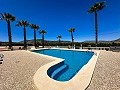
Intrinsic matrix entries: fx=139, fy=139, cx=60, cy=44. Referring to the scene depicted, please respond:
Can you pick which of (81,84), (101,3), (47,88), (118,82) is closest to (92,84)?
(81,84)

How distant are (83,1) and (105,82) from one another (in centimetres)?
4400

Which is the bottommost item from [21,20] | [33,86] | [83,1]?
[33,86]

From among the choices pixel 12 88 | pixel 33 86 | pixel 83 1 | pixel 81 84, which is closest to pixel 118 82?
pixel 81 84

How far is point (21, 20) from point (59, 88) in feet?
146

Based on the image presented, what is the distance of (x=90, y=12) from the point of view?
38.6 metres

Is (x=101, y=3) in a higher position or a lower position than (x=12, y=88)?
higher

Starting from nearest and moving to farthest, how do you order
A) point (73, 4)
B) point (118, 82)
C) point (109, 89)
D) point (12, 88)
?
point (109, 89) → point (12, 88) → point (118, 82) → point (73, 4)

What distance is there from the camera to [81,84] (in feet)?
19.3

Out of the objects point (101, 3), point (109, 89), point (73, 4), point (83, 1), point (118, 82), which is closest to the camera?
point (109, 89)

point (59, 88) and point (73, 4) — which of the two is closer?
point (59, 88)

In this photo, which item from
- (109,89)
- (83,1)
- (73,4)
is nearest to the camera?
(109,89)

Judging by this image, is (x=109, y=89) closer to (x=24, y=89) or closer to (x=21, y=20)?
(x=24, y=89)

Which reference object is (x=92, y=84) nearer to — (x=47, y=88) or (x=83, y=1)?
(x=47, y=88)

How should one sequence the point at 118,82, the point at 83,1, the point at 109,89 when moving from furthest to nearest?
the point at 83,1, the point at 118,82, the point at 109,89
